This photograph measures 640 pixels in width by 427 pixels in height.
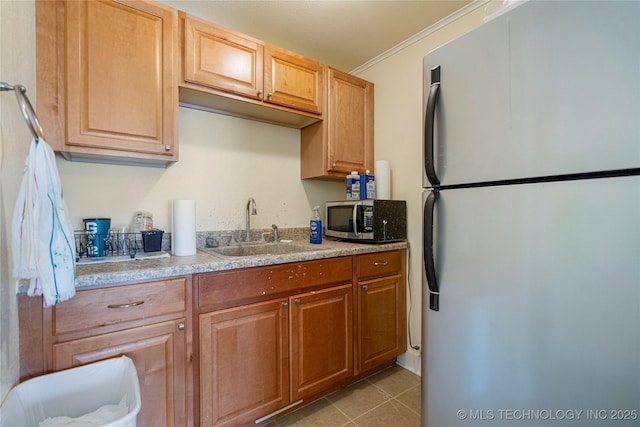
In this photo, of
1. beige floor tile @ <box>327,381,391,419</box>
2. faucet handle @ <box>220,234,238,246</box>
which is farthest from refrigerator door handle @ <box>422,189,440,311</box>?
faucet handle @ <box>220,234,238,246</box>

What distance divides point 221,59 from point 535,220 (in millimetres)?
1723

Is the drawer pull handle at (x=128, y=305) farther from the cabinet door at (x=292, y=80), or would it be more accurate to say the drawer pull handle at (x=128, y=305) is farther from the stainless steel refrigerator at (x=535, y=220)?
the cabinet door at (x=292, y=80)

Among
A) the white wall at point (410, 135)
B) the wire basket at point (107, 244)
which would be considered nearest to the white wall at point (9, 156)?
the wire basket at point (107, 244)

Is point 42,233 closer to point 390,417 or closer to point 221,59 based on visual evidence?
point 221,59

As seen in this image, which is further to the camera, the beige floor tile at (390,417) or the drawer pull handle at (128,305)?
the beige floor tile at (390,417)

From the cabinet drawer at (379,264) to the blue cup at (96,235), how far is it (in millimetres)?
1462

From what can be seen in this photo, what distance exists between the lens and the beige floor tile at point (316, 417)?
61.2 inches

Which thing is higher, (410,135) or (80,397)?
(410,135)

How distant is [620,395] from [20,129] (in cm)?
204

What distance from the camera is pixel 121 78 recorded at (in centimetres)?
135

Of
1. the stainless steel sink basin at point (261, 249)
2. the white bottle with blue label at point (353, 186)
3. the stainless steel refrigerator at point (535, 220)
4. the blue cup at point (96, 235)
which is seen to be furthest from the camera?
the white bottle with blue label at point (353, 186)

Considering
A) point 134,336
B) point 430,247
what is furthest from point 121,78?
point 430,247

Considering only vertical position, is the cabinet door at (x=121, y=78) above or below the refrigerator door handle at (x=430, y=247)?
above

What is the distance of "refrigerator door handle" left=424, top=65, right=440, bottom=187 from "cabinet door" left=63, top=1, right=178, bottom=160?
128 centimetres
